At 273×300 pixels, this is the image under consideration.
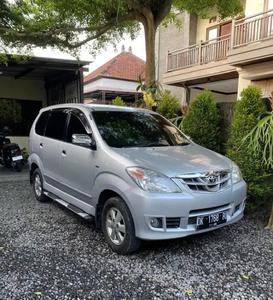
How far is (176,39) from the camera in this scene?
46.1 ft

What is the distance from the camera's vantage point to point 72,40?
7.82 m

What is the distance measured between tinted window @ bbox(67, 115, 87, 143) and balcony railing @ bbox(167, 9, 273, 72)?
6756 millimetres

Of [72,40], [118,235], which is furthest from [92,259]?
[72,40]

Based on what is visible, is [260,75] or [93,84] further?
[93,84]

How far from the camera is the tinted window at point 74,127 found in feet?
12.7

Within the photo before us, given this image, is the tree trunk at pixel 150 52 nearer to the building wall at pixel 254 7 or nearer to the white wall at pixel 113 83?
the building wall at pixel 254 7

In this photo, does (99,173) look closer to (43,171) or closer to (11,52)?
(43,171)

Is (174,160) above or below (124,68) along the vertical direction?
below

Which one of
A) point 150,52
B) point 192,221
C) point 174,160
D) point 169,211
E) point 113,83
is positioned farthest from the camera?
point 113,83

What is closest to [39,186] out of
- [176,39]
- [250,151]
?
[250,151]

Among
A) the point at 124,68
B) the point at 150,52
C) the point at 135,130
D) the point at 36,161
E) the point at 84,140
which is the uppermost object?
the point at 124,68

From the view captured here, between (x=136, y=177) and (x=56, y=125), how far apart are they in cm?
229

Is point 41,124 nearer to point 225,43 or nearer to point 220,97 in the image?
point 225,43

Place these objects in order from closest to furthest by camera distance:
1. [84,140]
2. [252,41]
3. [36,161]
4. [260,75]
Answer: [84,140], [36,161], [252,41], [260,75]
